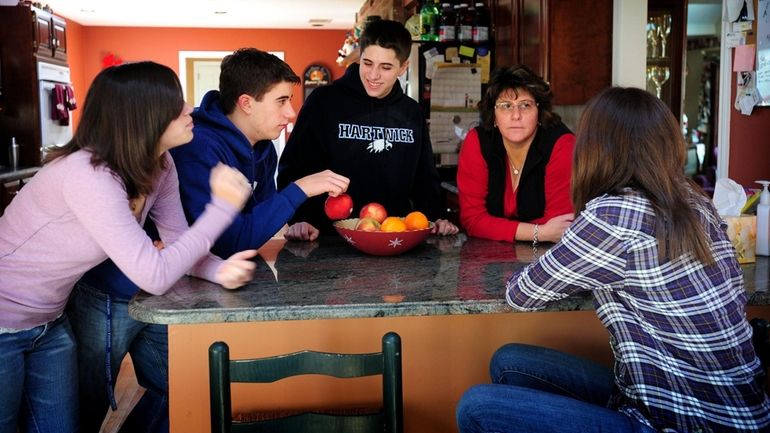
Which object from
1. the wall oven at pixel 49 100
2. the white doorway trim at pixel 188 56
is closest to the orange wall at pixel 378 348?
the wall oven at pixel 49 100

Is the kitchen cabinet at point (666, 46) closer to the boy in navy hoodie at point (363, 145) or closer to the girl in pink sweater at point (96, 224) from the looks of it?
the boy in navy hoodie at point (363, 145)

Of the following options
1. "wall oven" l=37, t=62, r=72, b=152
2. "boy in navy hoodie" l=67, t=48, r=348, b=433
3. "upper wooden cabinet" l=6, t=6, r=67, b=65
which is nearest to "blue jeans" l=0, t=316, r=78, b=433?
"boy in navy hoodie" l=67, t=48, r=348, b=433

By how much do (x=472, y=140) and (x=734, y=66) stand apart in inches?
47.7

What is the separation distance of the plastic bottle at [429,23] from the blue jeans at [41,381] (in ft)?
10.5

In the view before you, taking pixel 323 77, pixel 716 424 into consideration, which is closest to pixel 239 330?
pixel 716 424

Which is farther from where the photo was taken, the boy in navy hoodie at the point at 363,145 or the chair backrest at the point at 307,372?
the boy in navy hoodie at the point at 363,145

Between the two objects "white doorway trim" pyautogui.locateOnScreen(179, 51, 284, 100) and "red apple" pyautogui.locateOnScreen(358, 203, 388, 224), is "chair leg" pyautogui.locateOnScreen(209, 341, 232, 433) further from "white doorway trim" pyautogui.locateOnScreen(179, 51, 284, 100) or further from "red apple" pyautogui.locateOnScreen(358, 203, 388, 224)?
"white doorway trim" pyautogui.locateOnScreen(179, 51, 284, 100)

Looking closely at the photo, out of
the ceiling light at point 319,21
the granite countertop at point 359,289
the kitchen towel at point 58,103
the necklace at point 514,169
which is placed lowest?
the granite countertop at point 359,289

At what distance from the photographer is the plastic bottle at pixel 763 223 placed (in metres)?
1.99

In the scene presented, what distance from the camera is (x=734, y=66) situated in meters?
2.97

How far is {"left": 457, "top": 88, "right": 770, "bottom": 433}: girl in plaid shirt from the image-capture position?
1380 millimetres

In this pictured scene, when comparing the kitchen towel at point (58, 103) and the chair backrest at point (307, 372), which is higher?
the kitchen towel at point (58, 103)

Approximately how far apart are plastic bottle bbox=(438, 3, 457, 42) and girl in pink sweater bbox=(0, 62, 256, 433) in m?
3.02

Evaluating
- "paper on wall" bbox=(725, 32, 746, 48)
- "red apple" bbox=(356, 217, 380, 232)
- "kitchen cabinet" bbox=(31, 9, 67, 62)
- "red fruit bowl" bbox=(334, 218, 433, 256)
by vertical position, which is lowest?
"red fruit bowl" bbox=(334, 218, 433, 256)
